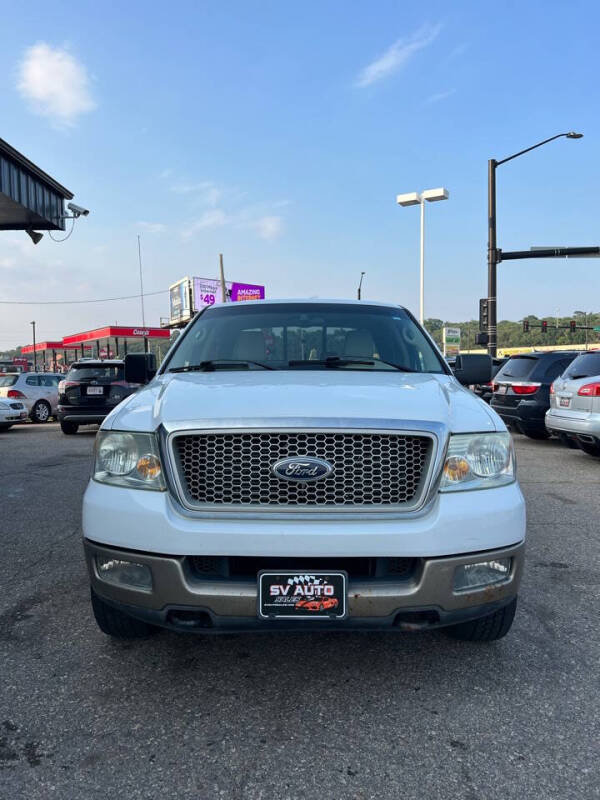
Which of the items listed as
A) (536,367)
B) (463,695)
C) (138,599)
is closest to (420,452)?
(463,695)

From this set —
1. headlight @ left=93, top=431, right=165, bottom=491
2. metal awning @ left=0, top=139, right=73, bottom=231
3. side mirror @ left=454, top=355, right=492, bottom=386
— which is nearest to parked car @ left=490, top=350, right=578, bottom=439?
side mirror @ left=454, top=355, right=492, bottom=386

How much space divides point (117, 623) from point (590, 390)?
6.99 m

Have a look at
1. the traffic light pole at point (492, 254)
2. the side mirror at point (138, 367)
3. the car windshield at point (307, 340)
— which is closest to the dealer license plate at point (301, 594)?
the car windshield at point (307, 340)

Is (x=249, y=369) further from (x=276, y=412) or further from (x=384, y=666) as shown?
(x=384, y=666)

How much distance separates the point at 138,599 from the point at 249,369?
1534 mm

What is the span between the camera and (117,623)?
9.05 ft

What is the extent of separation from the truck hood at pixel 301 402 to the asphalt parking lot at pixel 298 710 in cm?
111

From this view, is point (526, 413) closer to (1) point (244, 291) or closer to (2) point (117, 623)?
(2) point (117, 623)

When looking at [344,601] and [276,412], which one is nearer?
[344,601]

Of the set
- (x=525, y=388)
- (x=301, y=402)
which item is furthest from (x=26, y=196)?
(x=301, y=402)

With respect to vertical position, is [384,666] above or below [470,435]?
below

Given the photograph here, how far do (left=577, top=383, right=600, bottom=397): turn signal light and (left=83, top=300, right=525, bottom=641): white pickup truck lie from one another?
5.92 metres

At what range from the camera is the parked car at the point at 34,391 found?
659 inches

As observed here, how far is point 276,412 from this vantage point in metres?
2.42
